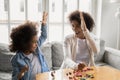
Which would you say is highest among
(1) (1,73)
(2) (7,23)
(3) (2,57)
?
(2) (7,23)

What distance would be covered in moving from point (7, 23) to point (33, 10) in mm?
452

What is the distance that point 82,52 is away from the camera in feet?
6.88

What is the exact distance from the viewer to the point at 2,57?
2.55 metres

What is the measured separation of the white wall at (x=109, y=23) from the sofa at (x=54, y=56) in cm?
40

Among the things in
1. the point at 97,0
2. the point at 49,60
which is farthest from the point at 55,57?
the point at 97,0

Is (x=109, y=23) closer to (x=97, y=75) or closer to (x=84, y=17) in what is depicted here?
(x=84, y=17)

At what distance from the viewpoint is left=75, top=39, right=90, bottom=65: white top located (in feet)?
6.82

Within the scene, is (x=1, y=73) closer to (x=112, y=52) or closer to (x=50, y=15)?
(x=50, y=15)

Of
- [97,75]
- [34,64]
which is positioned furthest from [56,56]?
[97,75]

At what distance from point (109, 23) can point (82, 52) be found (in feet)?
5.02

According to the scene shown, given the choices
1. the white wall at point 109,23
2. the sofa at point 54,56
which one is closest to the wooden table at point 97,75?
the sofa at point 54,56

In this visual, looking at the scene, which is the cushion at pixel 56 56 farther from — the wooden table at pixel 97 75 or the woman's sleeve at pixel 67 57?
the wooden table at pixel 97 75

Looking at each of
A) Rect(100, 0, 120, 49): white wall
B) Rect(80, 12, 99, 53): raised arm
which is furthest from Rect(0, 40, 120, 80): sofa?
Rect(80, 12, 99, 53): raised arm

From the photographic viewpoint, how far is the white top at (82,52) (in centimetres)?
208
